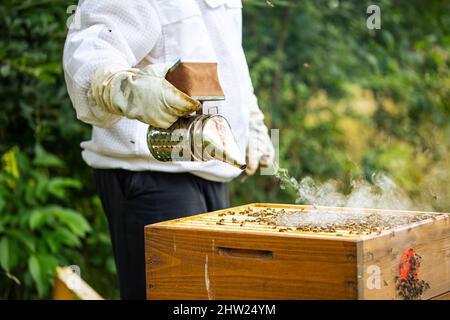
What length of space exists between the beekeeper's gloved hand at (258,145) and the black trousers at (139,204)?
256mm

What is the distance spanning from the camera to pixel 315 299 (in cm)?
174

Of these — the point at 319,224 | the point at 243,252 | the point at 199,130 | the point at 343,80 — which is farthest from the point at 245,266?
the point at 343,80

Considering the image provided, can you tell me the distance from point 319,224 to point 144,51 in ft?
2.67

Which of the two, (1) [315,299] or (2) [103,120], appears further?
(2) [103,120]

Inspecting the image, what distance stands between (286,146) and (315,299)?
3315 mm

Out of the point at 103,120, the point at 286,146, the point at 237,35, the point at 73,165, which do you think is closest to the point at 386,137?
the point at 286,146

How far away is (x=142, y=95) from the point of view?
193 centimetres

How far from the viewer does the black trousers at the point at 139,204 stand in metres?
2.45

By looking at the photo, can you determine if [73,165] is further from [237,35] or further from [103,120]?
[103,120]

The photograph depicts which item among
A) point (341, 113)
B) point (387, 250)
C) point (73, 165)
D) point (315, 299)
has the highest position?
point (341, 113)

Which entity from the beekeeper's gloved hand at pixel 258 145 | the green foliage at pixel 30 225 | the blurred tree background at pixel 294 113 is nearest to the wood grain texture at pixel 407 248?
the beekeeper's gloved hand at pixel 258 145

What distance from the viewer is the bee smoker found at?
187cm

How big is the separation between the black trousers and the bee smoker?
52 cm

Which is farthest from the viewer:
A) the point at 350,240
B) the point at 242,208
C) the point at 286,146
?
the point at 286,146
